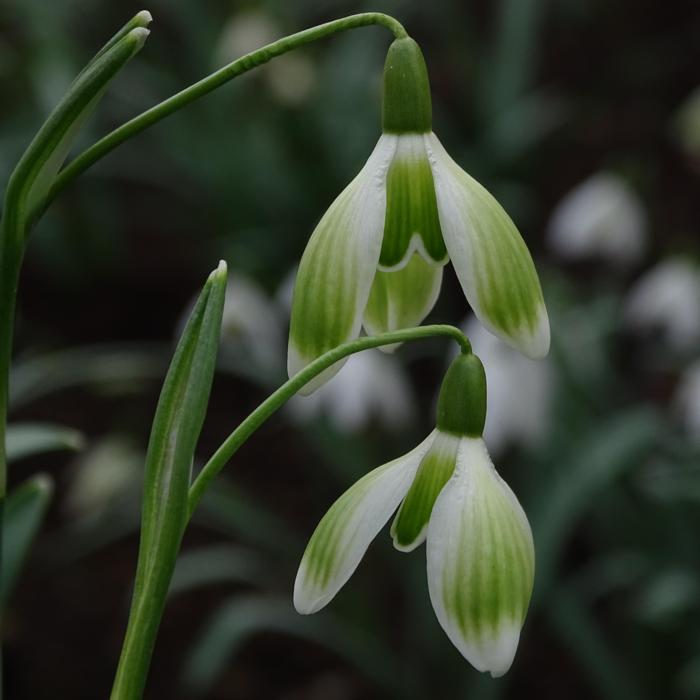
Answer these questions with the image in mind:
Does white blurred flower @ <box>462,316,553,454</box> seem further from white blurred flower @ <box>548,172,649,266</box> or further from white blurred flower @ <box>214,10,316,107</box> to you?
white blurred flower @ <box>214,10,316,107</box>

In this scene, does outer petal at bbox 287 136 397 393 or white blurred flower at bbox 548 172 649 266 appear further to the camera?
white blurred flower at bbox 548 172 649 266

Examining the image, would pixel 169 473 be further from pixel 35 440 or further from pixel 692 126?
pixel 692 126

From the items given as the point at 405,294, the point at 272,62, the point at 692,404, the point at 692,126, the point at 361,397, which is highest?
the point at 272,62

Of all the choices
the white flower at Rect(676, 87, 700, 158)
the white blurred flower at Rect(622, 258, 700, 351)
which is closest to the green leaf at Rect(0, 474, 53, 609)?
the white blurred flower at Rect(622, 258, 700, 351)

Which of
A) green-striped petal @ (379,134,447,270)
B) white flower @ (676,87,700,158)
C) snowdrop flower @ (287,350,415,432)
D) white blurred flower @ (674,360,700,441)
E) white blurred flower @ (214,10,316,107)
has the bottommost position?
white blurred flower @ (674,360,700,441)

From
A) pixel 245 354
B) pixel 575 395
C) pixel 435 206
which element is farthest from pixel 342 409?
pixel 435 206

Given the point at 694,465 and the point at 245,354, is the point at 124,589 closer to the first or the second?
the point at 245,354

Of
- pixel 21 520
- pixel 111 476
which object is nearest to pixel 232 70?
pixel 21 520
